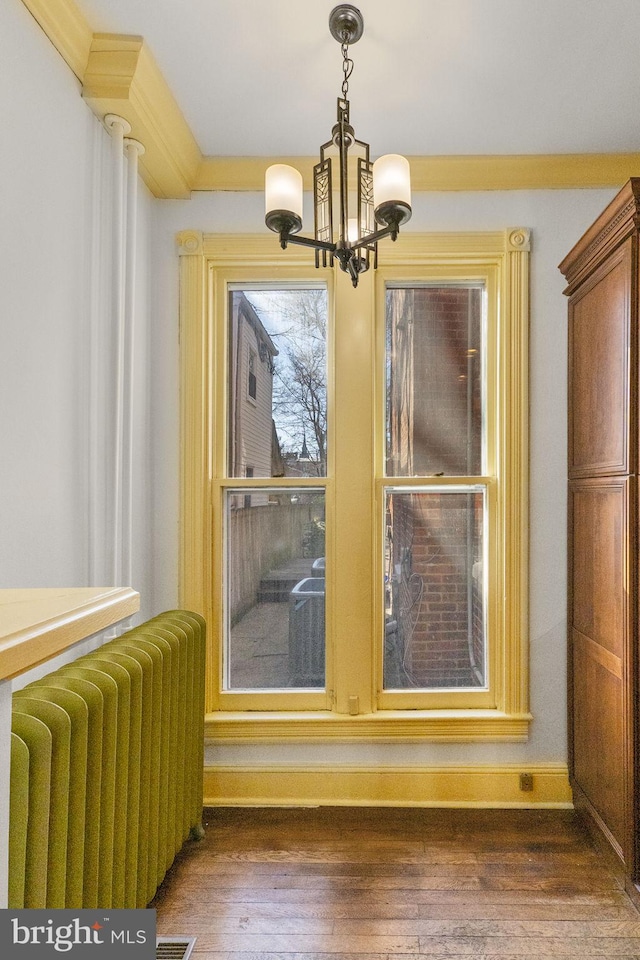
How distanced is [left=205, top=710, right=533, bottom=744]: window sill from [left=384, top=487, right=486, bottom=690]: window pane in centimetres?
15

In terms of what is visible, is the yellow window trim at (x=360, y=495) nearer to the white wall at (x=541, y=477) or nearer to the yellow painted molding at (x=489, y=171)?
the white wall at (x=541, y=477)

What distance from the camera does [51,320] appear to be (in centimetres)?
178

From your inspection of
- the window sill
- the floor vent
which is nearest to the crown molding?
the window sill

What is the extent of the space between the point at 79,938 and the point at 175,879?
1250mm

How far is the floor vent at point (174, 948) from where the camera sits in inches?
66.5

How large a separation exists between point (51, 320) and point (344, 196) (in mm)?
941

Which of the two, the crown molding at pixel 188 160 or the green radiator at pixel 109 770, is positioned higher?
the crown molding at pixel 188 160

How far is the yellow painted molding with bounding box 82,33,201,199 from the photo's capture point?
6.21ft

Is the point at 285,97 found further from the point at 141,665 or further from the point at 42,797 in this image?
the point at 42,797

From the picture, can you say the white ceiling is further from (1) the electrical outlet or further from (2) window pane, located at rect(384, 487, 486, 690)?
(1) the electrical outlet

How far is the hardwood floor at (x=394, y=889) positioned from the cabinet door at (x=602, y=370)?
1.42 metres

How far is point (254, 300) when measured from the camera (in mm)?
2682

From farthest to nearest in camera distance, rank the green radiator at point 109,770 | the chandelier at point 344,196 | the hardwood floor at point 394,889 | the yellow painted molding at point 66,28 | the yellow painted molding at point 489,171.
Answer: the yellow painted molding at point 489,171
the hardwood floor at point 394,889
the yellow painted molding at point 66,28
the chandelier at point 344,196
the green radiator at point 109,770

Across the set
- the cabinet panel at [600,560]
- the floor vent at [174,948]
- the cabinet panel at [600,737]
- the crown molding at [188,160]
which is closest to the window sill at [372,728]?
the cabinet panel at [600,737]
